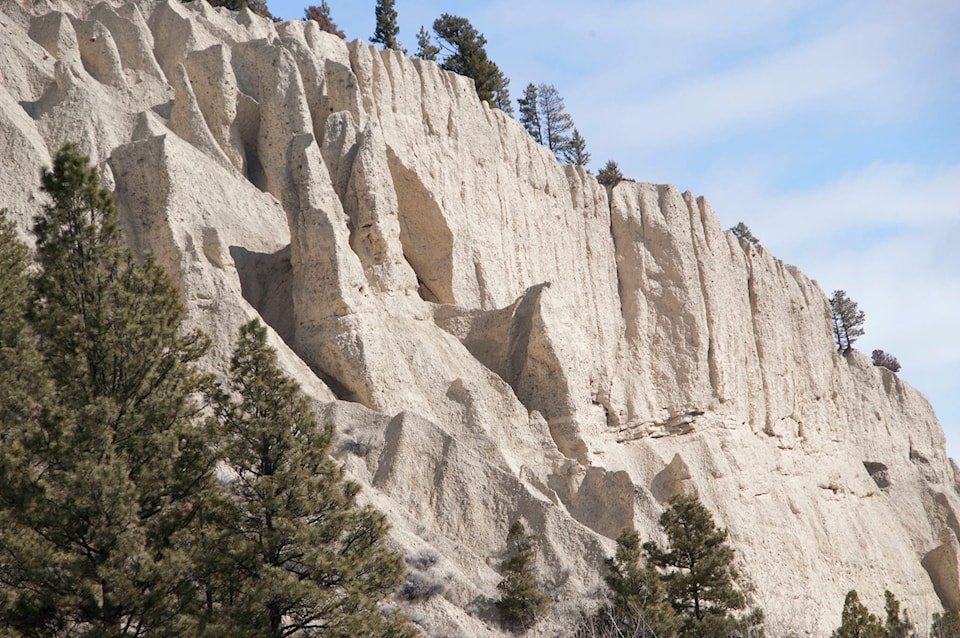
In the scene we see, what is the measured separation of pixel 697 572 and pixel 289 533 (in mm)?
12322

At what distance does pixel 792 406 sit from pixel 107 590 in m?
45.1

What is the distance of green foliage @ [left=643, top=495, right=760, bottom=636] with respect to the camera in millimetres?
28877

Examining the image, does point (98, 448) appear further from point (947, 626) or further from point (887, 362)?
point (887, 362)

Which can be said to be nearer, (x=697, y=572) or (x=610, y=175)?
(x=697, y=572)

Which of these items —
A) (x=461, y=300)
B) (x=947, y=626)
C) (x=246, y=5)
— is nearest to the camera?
(x=461, y=300)

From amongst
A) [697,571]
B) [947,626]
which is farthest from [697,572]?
[947,626]

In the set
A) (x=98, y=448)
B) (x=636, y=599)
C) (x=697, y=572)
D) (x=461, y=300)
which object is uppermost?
(x=461, y=300)

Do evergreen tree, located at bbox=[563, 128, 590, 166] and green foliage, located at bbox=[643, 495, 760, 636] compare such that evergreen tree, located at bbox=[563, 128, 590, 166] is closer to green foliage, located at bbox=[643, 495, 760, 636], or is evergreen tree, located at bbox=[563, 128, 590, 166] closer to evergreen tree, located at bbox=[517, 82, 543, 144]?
evergreen tree, located at bbox=[517, 82, 543, 144]

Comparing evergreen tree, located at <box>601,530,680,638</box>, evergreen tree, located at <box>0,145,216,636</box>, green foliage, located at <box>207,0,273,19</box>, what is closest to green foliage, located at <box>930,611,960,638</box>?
evergreen tree, located at <box>601,530,680,638</box>

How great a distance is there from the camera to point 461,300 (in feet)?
139

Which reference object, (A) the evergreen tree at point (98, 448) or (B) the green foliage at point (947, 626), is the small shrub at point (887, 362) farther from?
(A) the evergreen tree at point (98, 448)

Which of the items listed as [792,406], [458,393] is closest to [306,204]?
[458,393]

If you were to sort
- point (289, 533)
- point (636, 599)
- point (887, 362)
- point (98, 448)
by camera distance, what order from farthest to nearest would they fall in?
point (887, 362) < point (636, 599) < point (289, 533) < point (98, 448)

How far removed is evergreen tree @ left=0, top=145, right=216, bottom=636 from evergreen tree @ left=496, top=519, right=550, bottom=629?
8.48 m
